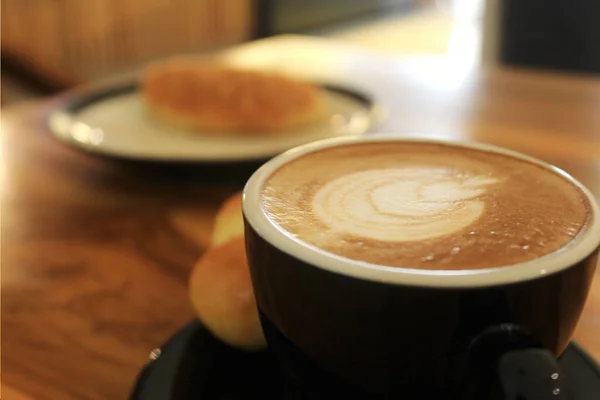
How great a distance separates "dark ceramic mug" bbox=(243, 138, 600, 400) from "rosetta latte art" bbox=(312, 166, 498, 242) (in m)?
0.04

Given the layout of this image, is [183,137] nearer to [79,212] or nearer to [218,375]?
[79,212]

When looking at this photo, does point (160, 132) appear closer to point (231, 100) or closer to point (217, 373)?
point (231, 100)

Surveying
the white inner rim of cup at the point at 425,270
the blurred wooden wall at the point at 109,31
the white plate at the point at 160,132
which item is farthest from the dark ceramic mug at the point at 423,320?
the blurred wooden wall at the point at 109,31

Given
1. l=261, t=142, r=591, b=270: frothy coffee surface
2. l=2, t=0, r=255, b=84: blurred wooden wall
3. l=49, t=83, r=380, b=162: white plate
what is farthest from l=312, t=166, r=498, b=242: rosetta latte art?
l=2, t=0, r=255, b=84: blurred wooden wall

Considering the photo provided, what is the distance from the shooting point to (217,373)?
1.19 ft

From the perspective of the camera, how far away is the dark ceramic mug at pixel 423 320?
26 centimetres

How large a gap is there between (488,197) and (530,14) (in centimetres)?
130

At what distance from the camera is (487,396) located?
0.27 m

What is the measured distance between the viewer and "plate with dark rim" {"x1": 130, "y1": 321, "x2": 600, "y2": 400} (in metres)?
0.34

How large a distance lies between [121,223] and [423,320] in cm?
40

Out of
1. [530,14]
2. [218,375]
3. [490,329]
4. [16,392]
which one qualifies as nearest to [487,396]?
[490,329]

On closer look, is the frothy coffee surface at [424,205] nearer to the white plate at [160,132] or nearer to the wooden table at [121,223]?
the wooden table at [121,223]

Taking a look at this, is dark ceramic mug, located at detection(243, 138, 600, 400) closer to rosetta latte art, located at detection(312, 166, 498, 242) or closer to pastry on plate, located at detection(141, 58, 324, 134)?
rosetta latte art, located at detection(312, 166, 498, 242)

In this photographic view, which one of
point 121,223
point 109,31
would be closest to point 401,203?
point 121,223
